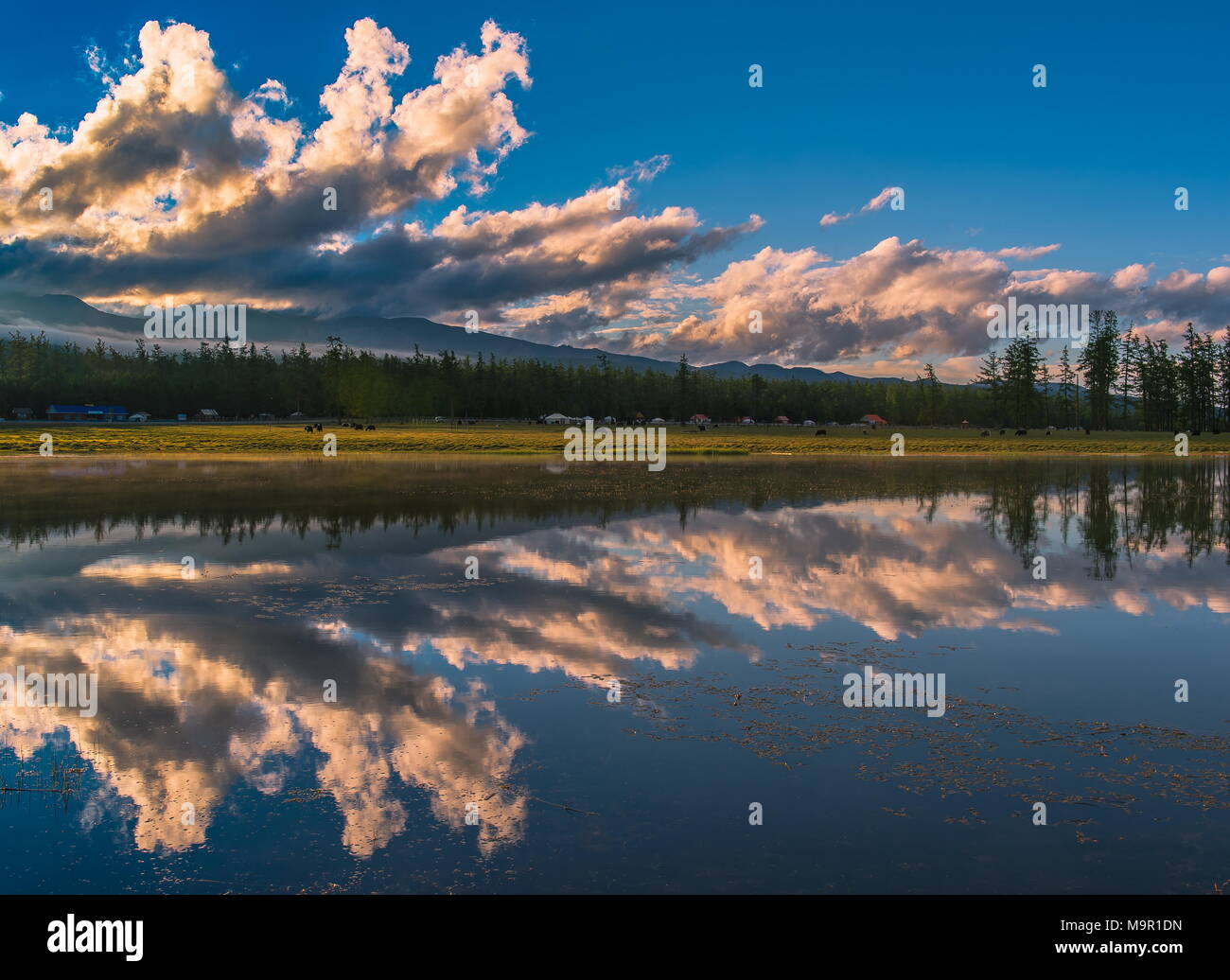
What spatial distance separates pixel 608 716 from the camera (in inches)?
438

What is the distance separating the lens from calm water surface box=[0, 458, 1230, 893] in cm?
755

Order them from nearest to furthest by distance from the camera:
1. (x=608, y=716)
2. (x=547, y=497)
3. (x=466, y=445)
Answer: (x=608, y=716) → (x=547, y=497) → (x=466, y=445)

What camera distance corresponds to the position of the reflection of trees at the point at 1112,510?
2638 cm

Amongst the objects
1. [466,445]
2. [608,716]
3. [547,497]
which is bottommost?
[608,716]

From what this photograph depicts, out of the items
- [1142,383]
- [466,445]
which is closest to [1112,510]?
[466,445]

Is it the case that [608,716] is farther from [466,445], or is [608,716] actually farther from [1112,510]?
[466,445]

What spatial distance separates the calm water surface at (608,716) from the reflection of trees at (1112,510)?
76 centimetres

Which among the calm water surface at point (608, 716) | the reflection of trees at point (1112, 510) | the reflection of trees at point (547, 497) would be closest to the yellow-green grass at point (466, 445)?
the reflection of trees at point (547, 497)

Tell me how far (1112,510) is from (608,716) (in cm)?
3283

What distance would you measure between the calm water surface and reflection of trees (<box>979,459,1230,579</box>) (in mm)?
762

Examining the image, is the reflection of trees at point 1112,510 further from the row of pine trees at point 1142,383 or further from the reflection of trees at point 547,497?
the row of pine trees at point 1142,383

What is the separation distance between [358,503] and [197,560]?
45.6ft

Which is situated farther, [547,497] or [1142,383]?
[1142,383]
